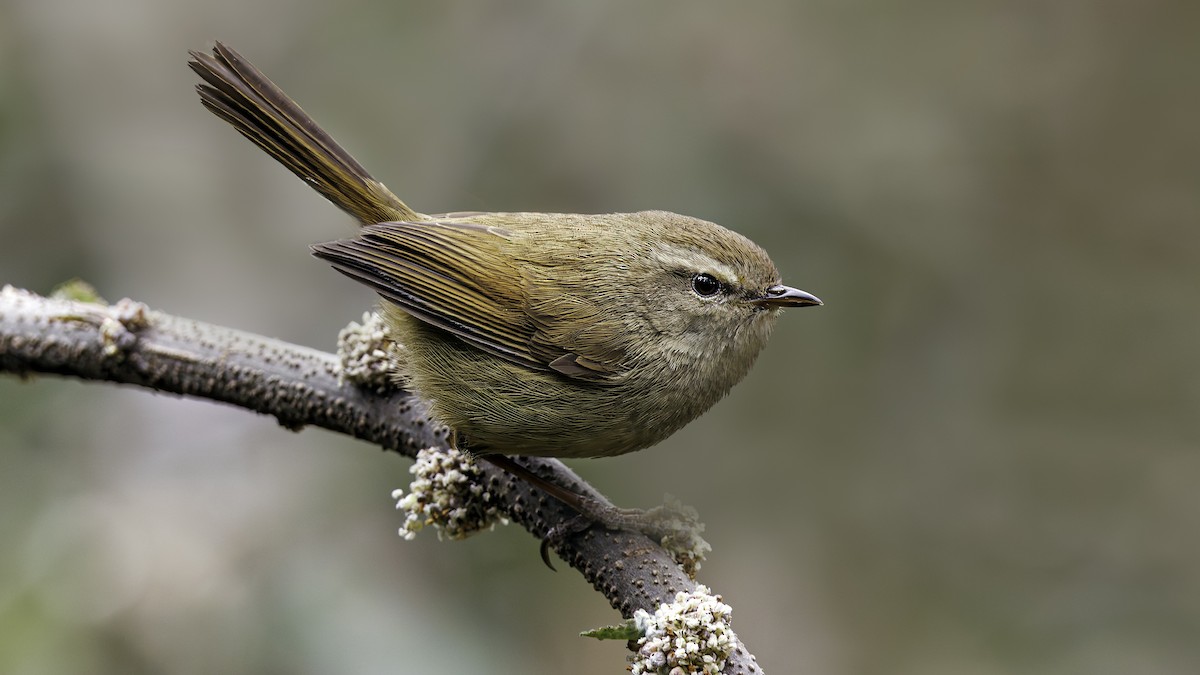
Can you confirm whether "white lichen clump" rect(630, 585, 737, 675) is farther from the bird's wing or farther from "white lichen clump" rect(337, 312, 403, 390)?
"white lichen clump" rect(337, 312, 403, 390)

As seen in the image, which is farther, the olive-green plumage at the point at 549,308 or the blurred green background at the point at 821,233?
the blurred green background at the point at 821,233

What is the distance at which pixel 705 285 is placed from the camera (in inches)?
130

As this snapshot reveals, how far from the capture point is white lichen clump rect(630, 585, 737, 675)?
89.7 inches

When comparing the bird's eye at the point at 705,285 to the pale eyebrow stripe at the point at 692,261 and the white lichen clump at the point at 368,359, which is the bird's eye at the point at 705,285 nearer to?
the pale eyebrow stripe at the point at 692,261

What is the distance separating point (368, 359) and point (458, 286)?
1.25ft

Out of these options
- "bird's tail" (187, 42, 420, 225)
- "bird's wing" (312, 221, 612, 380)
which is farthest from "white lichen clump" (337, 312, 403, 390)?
"bird's tail" (187, 42, 420, 225)

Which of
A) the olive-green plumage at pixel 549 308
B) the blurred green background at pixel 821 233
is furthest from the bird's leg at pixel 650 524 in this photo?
the blurred green background at pixel 821 233

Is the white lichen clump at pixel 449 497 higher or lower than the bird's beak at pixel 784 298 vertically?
lower

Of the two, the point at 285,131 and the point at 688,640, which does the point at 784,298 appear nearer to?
the point at 688,640

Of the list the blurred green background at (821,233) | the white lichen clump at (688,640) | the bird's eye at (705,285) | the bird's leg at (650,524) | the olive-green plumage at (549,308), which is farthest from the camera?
the blurred green background at (821,233)

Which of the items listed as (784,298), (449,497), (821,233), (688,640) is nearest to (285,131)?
(449,497)

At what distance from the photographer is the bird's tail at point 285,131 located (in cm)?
328

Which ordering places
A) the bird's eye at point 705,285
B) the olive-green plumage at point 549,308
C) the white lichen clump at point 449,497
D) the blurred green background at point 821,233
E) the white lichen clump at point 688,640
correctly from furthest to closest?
the blurred green background at point 821,233, the bird's eye at point 705,285, the olive-green plumage at point 549,308, the white lichen clump at point 449,497, the white lichen clump at point 688,640

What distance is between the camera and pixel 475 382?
3.21 metres
